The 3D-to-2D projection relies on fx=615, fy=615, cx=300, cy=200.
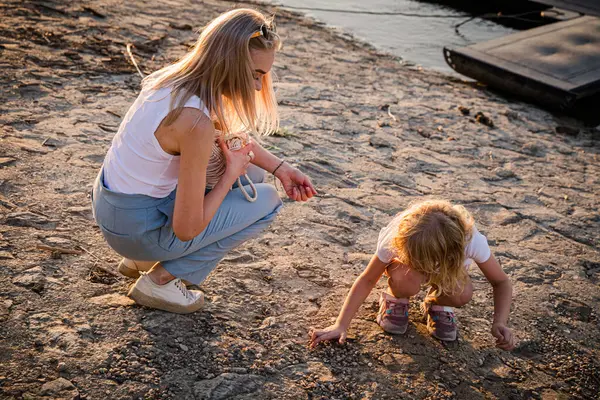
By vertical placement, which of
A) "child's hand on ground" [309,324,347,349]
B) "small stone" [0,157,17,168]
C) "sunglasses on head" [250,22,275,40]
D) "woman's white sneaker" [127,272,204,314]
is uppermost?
"sunglasses on head" [250,22,275,40]

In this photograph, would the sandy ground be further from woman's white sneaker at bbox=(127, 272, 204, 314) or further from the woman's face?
the woman's face

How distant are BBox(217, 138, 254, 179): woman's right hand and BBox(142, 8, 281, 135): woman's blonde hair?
0.43ft

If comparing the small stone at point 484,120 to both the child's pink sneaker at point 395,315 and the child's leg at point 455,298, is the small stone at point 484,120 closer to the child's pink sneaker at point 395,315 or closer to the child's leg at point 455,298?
the child's leg at point 455,298

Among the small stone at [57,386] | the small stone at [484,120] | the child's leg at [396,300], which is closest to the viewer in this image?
the small stone at [57,386]

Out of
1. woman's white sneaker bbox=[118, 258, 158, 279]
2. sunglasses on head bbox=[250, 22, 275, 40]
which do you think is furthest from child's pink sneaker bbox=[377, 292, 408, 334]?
sunglasses on head bbox=[250, 22, 275, 40]

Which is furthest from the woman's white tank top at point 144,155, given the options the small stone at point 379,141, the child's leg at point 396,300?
the small stone at point 379,141

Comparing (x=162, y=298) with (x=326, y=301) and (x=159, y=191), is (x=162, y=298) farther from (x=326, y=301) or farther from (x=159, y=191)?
(x=326, y=301)

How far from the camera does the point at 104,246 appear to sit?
3.11m

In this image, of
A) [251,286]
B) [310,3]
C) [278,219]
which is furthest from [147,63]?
[310,3]

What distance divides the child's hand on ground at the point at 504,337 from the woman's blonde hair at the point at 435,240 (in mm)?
274

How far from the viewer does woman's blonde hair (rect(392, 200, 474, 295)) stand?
2.52m

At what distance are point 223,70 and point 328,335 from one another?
121 cm

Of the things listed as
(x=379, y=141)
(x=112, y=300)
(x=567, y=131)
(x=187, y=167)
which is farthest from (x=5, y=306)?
(x=567, y=131)

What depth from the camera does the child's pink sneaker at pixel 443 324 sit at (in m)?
2.81
